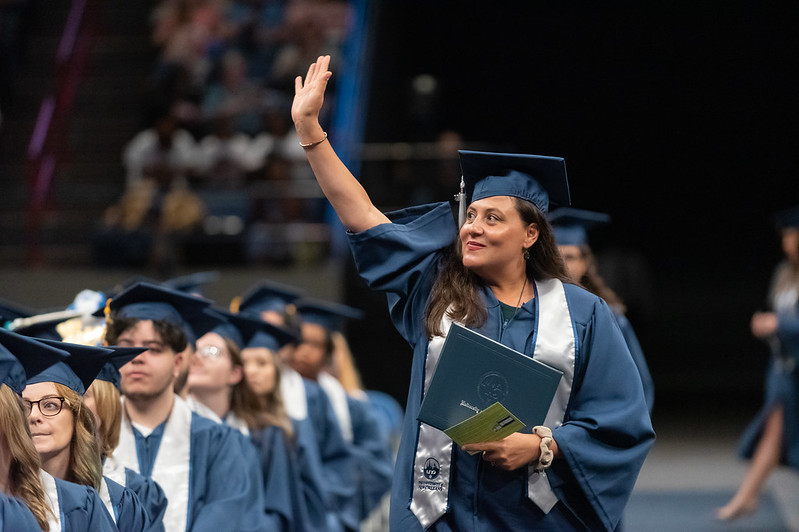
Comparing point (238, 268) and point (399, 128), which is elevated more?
point (399, 128)

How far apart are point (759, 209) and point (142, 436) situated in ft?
43.3

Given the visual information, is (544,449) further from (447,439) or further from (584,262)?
(584,262)

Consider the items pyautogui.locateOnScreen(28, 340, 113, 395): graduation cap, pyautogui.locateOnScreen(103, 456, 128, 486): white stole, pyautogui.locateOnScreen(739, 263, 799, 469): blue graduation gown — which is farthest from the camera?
pyautogui.locateOnScreen(739, 263, 799, 469): blue graduation gown

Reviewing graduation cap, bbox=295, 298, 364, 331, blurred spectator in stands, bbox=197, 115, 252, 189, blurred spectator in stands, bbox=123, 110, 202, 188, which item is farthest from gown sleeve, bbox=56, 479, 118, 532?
blurred spectator in stands, bbox=123, 110, 202, 188

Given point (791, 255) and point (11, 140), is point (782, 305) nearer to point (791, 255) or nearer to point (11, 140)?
point (791, 255)

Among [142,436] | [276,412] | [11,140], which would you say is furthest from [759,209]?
[142,436]

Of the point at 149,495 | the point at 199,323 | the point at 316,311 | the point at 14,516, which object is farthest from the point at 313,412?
the point at 14,516

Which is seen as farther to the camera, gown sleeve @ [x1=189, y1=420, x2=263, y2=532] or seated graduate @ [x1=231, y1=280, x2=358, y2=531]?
seated graduate @ [x1=231, y1=280, x2=358, y2=531]

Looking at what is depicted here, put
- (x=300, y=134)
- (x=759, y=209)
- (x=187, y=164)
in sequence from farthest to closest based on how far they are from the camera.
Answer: (x=759, y=209) → (x=187, y=164) → (x=300, y=134)

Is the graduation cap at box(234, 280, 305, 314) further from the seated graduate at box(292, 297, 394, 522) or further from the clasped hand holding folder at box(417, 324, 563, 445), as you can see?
the clasped hand holding folder at box(417, 324, 563, 445)

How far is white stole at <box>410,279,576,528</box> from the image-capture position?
11.1 feet

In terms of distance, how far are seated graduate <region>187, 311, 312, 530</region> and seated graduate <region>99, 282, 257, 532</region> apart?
0.55 metres

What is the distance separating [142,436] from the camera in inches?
175

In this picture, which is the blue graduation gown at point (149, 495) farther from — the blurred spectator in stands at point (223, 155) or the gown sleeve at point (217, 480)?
the blurred spectator in stands at point (223, 155)
